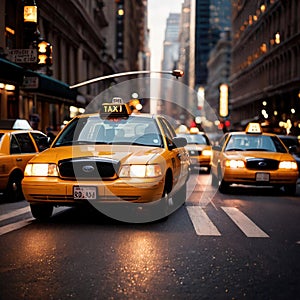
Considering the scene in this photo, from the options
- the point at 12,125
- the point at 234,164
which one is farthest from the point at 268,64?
the point at 12,125

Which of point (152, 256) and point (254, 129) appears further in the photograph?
point (254, 129)

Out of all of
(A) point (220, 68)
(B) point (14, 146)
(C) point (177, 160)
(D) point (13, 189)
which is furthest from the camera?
(A) point (220, 68)

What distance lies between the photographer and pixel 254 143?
46.1ft

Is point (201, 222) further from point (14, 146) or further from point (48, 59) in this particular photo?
point (48, 59)

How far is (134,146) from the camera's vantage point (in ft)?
28.6

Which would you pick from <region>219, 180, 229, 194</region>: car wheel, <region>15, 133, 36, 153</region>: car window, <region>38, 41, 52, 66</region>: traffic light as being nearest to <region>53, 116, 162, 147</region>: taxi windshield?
<region>15, 133, 36, 153</region>: car window

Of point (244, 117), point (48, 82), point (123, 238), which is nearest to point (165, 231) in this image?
point (123, 238)

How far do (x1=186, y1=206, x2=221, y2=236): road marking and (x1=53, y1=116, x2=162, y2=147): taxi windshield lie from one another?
4.70ft

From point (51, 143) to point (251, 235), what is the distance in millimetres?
4091

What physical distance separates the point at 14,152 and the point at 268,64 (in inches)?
2416

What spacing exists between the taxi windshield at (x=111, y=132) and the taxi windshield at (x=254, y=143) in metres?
5.04

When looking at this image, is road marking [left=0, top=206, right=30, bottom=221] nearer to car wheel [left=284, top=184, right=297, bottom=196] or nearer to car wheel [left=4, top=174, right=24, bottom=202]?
car wheel [left=4, top=174, right=24, bottom=202]

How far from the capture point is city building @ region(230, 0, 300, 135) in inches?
2180

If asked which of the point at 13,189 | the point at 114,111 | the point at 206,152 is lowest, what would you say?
the point at 13,189
